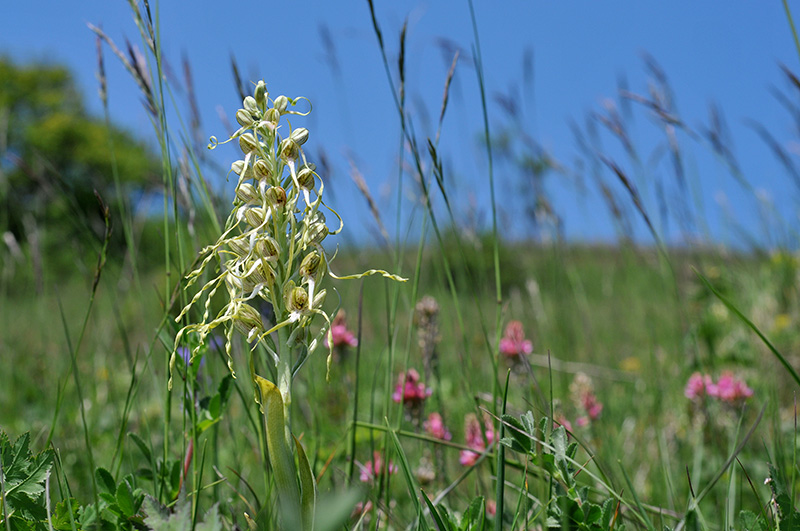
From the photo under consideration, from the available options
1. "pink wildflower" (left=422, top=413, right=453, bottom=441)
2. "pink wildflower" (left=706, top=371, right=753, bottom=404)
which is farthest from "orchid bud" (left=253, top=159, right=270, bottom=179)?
"pink wildflower" (left=706, top=371, right=753, bottom=404)

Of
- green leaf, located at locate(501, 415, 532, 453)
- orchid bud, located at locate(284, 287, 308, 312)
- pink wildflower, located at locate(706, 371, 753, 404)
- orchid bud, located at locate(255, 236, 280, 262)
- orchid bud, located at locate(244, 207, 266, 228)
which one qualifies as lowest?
pink wildflower, located at locate(706, 371, 753, 404)

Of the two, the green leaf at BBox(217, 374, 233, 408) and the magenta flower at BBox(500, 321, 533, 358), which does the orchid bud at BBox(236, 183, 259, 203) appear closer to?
the green leaf at BBox(217, 374, 233, 408)

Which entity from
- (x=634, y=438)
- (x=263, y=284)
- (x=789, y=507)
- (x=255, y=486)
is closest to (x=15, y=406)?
(x=255, y=486)

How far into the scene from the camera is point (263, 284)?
814 mm

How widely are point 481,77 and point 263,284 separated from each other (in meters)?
0.68

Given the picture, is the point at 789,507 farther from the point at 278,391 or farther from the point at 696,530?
the point at 278,391

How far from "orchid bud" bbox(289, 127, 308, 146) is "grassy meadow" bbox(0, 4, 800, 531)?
0.01 metres

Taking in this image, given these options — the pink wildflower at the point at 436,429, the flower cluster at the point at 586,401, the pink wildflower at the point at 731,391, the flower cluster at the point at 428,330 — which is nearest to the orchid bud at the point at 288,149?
the flower cluster at the point at 428,330

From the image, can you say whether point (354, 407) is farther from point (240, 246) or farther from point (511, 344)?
point (511, 344)

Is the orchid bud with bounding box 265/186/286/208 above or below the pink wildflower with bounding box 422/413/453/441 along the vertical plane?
above

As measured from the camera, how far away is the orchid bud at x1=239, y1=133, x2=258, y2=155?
0.84 meters

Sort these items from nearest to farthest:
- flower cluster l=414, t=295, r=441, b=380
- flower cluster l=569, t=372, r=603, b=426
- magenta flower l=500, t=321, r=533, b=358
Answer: flower cluster l=414, t=295, r=441, b=380 → flower cluster l=569, t=372, r=603, b=426 → magenta flower l=500, t=321, r=533, b=358

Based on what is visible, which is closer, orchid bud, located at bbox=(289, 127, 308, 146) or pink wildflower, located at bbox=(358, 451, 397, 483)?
orchid bud, located at bbox=(289, 127, 308, 146)

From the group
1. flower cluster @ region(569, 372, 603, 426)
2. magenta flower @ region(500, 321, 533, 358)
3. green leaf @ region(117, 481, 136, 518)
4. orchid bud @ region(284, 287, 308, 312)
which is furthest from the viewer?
magenta flower @ region(500, 321, 533, 358)
